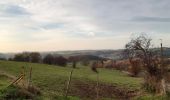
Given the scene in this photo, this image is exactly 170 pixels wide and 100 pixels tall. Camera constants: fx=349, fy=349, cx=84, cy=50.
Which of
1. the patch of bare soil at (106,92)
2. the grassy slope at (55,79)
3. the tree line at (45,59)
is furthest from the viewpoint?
the tree line at (45,59)

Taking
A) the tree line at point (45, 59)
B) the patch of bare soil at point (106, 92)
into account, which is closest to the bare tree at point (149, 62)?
the patch of bare soil at point (106, 92)

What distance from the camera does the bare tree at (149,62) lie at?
32.0m

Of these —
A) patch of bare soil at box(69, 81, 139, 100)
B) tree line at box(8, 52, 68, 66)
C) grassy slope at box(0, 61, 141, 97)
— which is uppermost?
tree line at box(8, 52, 68, 66)

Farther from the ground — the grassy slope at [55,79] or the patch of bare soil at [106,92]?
the grassy slope at [55,79]

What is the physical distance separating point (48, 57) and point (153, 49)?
62.6 m

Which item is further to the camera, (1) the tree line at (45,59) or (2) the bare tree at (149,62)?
(1) the tree line at (45,59)

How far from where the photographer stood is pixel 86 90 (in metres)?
33.8

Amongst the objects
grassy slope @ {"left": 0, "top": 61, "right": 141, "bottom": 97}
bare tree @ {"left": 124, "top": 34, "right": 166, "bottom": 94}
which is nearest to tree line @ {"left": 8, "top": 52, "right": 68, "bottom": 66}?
grassy slope @ {"left": 0, "top": 61, "right": 141, "bottom": 97}

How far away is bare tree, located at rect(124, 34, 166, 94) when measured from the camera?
3198 centimetres

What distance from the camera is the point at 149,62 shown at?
41844 millimetres

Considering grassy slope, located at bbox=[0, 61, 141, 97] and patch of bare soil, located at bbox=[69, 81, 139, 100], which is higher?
grassy slope, located at bbox=[0, 61, 141, 97]

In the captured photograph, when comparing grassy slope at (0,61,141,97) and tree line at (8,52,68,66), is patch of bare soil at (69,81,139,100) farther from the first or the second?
tree line at (8,52,68,66)

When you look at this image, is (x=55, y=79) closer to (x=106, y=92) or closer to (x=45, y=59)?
(x=106, y=92)

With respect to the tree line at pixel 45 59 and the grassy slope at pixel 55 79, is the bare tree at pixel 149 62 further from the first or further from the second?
the tree line at pixel 45 59
